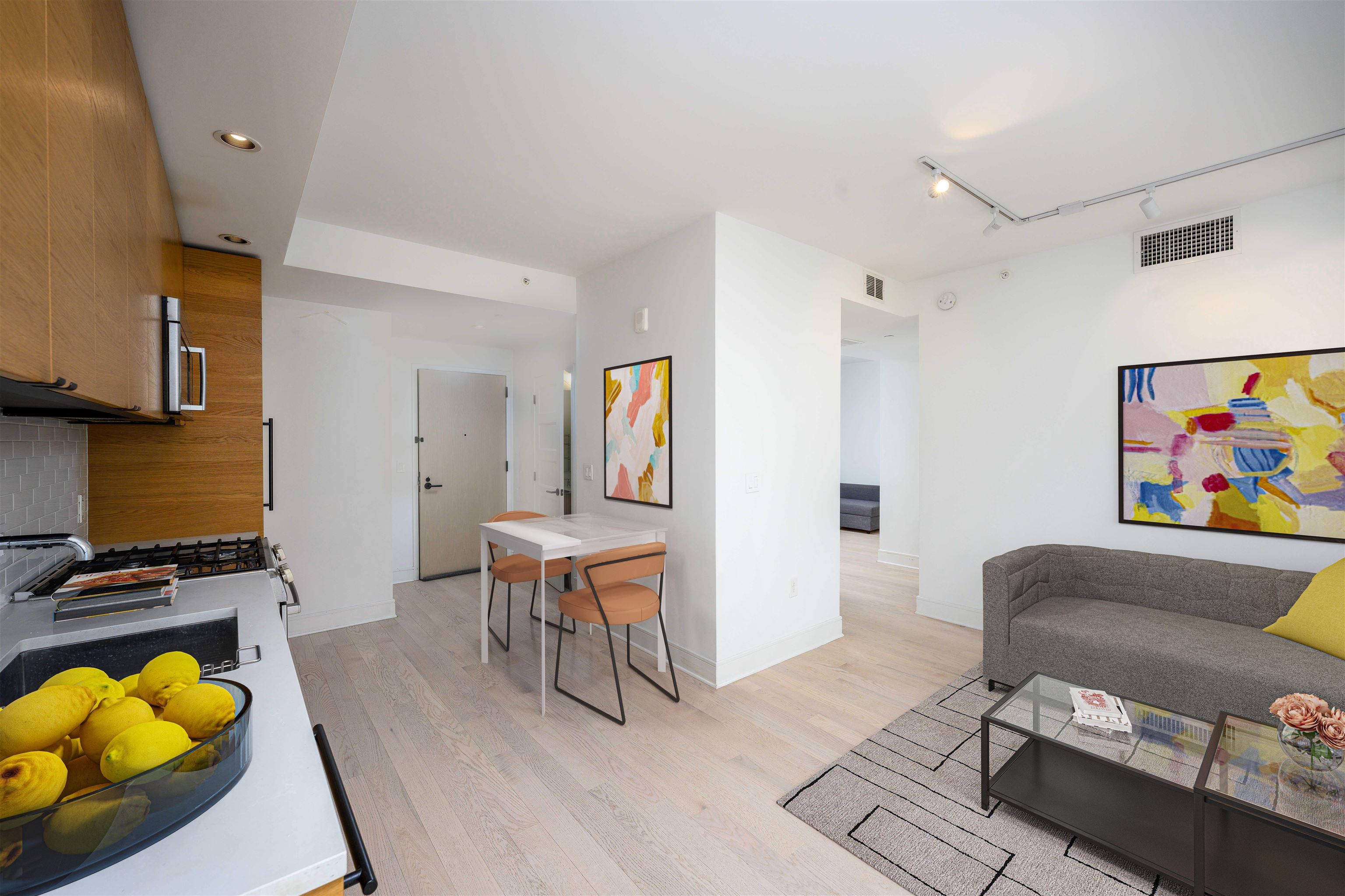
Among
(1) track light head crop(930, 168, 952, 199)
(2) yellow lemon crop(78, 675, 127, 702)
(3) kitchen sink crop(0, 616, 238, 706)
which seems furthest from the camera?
(1) track light head crop(930, 168, 952, 199)

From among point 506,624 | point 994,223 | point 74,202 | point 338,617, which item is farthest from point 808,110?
point 338,617

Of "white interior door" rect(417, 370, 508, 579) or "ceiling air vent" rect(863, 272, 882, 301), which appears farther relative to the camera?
"white interior door" rect(417, 370, 508, 579)

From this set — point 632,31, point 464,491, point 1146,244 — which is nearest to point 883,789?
point 632,31

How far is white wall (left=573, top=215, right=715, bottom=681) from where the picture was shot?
3.11 m

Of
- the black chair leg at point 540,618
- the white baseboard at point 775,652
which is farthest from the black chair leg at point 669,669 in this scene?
the black chair leg at point 540,618

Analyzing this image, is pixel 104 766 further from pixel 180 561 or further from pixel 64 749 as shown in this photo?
pixel 180 561

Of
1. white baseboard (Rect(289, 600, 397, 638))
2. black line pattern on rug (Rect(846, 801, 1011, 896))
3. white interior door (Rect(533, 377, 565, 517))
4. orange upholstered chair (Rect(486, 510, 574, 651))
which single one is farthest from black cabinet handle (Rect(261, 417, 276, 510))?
black line pattern on rug (Rect(846, 801, 1011, 896))

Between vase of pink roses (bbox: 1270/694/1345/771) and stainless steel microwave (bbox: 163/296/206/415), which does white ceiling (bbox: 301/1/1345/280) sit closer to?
stainless steel microwave (bbox: 163/296/206/415)

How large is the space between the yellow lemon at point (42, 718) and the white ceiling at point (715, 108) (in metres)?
1.42

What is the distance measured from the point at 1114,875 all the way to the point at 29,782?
2558mm

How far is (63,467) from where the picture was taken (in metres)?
2.13

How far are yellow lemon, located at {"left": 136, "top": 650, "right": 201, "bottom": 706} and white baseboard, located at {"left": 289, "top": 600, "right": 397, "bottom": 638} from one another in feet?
11.0

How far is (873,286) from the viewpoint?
405 centimetres

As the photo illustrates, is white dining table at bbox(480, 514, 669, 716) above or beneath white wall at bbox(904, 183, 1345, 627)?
beneath
